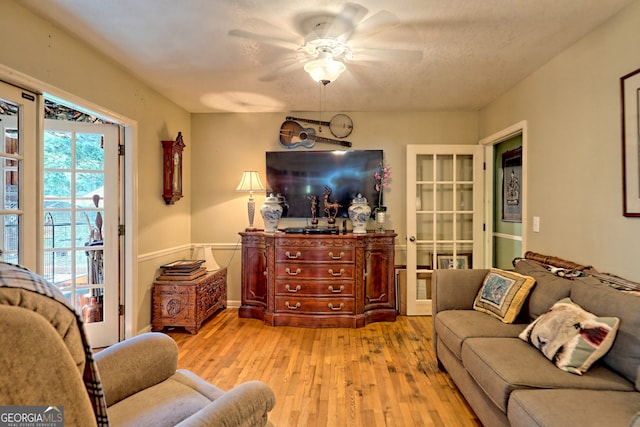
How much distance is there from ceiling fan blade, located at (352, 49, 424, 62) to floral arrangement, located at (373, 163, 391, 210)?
61.8 inches

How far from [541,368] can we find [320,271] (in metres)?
2.28

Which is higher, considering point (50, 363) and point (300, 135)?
point (300, 135)

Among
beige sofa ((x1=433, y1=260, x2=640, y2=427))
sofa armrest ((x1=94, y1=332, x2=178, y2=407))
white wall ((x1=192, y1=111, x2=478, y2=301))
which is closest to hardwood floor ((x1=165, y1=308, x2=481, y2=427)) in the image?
beige sofa ((x1=433, y1=260, x2=640, y2=427))

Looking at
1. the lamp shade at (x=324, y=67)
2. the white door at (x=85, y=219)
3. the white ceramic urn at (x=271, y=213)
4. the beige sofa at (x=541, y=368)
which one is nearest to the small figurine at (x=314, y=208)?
the white ceramic urn at (x=271, y=213)

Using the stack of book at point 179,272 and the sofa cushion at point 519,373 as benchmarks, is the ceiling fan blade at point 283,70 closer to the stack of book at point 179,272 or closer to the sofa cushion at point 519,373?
the stack of book at point 179,272

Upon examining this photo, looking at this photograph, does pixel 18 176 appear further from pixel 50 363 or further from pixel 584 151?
pixel 584 151

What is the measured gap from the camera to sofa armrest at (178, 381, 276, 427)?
96 centimetres

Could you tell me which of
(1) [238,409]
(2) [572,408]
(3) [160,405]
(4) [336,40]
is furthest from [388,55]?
(3) [160,405]

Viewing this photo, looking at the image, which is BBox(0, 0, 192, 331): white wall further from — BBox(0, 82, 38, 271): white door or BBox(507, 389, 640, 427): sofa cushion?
BBox(507, 389, 640, 427): sofa cushion

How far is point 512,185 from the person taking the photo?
379 cm

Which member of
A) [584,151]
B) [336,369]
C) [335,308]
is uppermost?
[584,151]

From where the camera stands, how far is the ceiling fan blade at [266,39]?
7.41 feet

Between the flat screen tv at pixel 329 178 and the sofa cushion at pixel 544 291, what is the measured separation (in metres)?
2.08

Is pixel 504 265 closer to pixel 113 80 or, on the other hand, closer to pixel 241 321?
pixel 241 321
